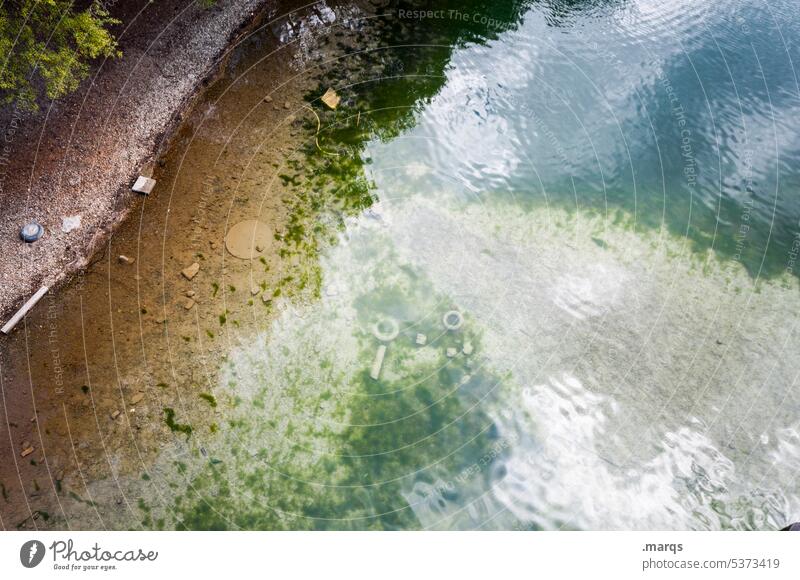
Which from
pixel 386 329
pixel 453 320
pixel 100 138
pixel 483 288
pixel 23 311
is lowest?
pixel 453 320

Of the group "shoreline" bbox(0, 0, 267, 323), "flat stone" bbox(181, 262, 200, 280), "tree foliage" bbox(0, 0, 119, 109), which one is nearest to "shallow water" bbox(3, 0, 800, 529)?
"flat stone" bbox(181, 262, 200, 280)

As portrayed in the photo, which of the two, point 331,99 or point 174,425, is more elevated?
point 331,99

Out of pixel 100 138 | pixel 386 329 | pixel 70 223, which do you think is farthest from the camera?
pixel 100 138

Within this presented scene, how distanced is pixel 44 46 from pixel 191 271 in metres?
6.13

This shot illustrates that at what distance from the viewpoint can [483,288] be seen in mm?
12086

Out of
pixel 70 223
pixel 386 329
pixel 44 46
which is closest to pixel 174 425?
pixel 386 329

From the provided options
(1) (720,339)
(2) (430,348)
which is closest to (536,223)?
(2) (430,348)

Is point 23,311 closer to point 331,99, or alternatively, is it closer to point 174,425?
point 174,425

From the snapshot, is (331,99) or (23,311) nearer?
(23,311)

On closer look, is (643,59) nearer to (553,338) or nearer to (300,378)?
(553,338)

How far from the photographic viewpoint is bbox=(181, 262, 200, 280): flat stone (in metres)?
11.9

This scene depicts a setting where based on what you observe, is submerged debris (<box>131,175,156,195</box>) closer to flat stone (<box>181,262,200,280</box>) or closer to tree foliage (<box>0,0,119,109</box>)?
flat stone (<box>181,262,200,280</box>)

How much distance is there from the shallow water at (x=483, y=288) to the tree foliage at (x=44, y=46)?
8.69 ft

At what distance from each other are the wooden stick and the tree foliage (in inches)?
169
